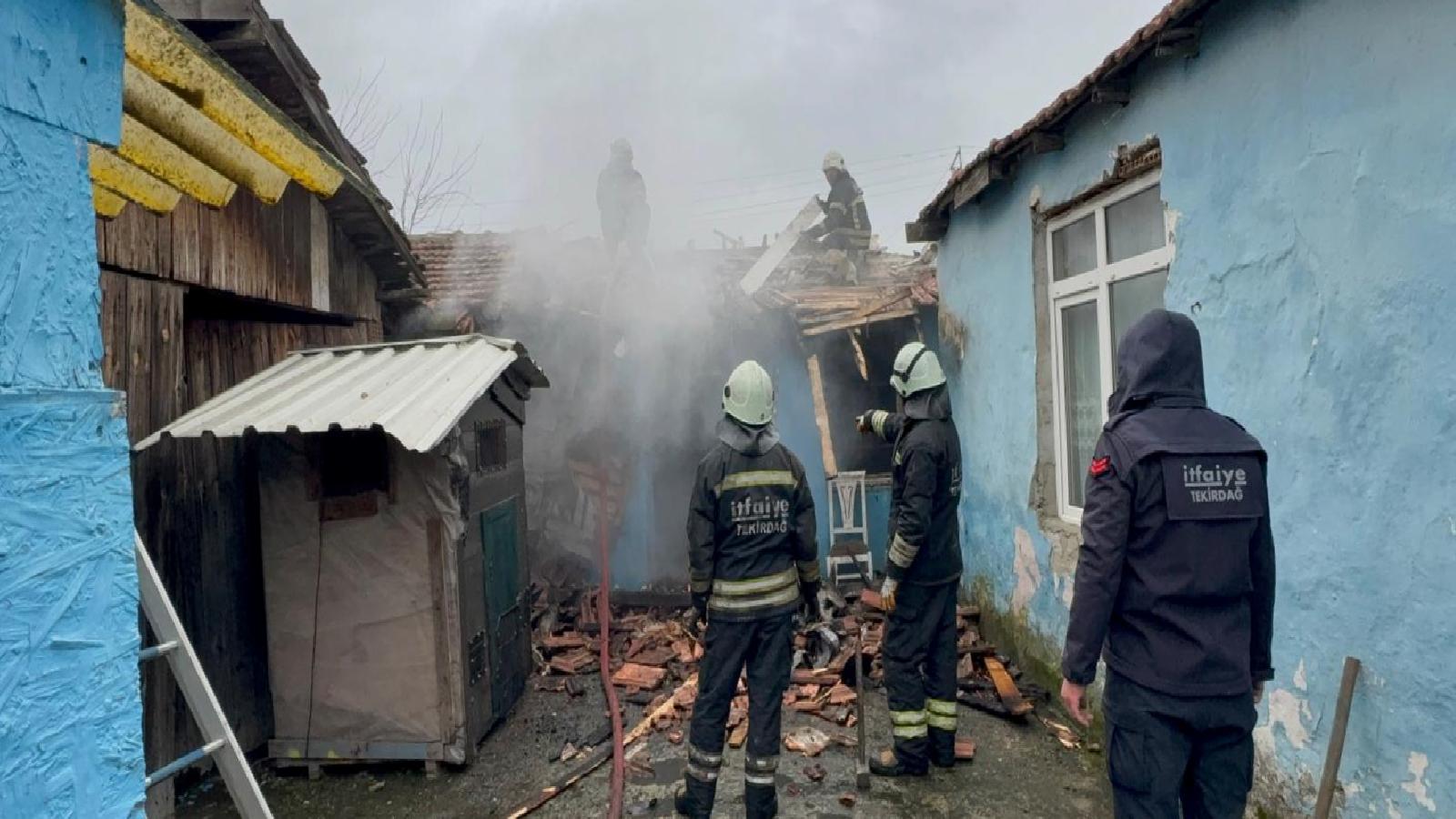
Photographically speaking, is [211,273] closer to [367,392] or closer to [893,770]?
[367,392]

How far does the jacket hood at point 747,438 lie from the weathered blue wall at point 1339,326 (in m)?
2.33

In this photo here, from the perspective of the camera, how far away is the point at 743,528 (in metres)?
4.23

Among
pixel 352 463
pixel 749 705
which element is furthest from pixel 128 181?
pixel 749 705

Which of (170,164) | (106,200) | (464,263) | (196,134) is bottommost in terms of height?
(106,200)

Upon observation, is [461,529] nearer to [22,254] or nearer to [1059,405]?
[22,254]

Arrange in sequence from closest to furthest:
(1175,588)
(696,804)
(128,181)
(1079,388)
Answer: (1175,588)
(128,181)
(696,804)
(1079,388)

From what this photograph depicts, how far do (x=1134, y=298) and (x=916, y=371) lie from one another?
1.48 metres

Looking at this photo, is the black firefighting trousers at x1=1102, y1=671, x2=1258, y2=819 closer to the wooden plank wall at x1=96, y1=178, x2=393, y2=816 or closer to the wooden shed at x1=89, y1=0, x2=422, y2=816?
the wooden shed at x1=89, y1=0, x2=422, y2=816

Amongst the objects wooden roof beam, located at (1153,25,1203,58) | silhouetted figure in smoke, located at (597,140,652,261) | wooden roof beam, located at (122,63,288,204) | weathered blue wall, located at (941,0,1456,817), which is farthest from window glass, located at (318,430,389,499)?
silhouetted figure in smoke, located at (597,140,652,261)

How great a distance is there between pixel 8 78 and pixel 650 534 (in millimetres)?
8173

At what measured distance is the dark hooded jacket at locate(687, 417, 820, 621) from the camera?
13.9 feet

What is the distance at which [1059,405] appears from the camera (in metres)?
5.75

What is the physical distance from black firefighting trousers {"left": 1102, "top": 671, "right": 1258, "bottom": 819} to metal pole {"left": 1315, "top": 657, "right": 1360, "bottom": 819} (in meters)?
0.72

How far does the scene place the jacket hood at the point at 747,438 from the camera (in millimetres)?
4270
